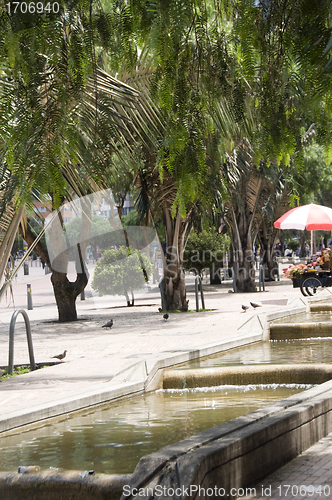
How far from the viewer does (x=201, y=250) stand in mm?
29078

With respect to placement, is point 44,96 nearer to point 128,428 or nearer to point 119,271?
point 128,428

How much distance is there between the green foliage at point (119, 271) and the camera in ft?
68.9

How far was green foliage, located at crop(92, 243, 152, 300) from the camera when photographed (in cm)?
2102

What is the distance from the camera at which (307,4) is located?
425cm

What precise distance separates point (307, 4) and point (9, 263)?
635 centimetres

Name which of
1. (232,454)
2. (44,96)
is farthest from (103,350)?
(232,454)

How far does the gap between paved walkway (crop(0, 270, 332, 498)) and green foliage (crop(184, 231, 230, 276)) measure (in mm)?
8706

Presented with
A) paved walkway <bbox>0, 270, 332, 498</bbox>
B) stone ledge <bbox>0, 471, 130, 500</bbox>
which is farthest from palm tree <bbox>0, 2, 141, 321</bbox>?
paved walkway <bbox>0, 270, 332, 498</bbox>

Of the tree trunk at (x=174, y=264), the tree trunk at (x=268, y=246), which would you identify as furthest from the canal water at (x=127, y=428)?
the tree trunk at (x=268, y=246)

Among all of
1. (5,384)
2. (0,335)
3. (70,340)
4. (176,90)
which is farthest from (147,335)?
(176,90)

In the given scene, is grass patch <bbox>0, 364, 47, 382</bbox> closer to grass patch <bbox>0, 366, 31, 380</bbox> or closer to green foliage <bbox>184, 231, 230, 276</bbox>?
grass patch <bbox>0, 366, 31, 380</bbox>

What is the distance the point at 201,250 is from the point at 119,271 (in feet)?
28.5

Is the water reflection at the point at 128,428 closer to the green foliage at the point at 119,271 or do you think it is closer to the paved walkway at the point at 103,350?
the paved walkway at the point at 103,350

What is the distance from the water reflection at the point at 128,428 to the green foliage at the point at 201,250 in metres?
21.5
